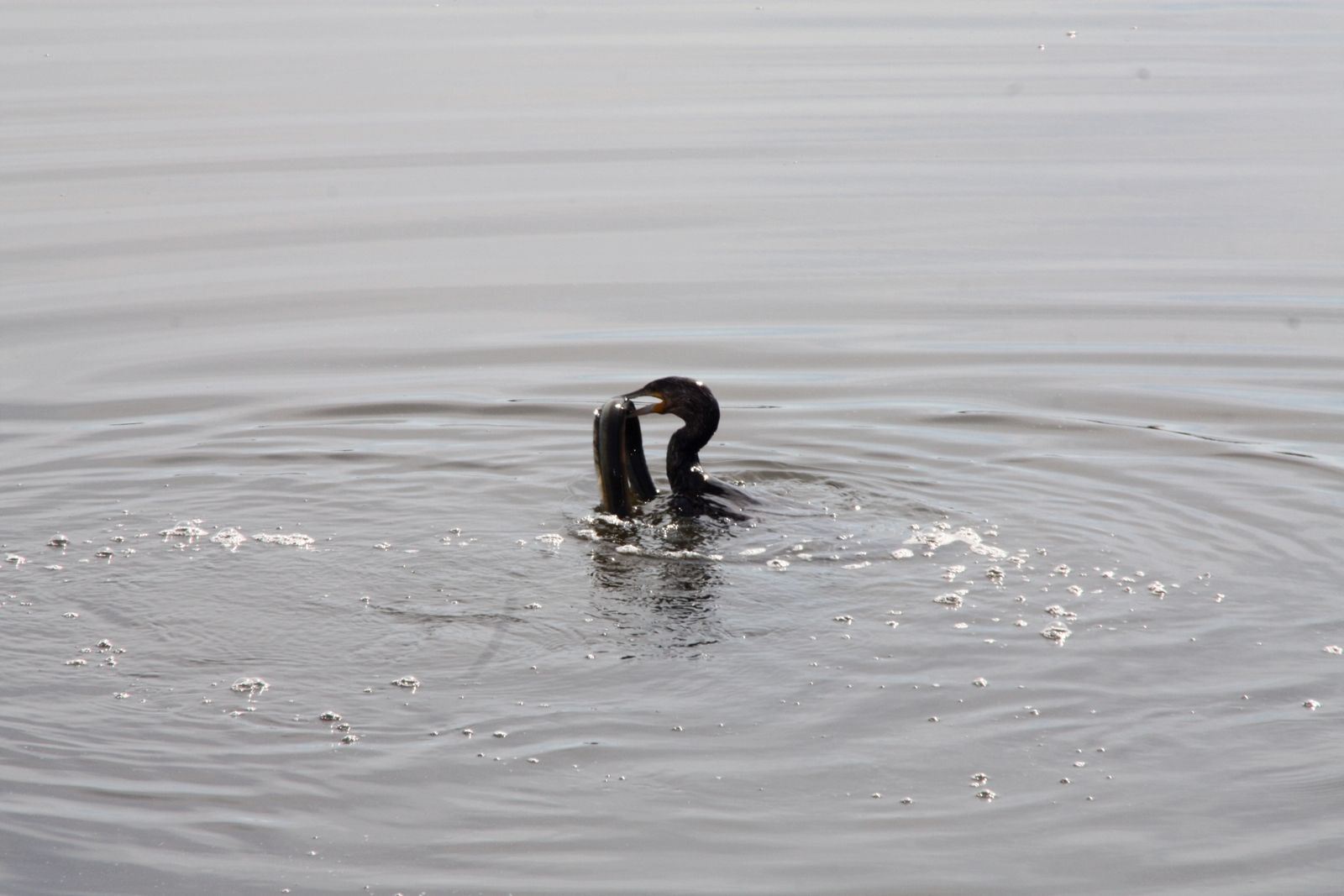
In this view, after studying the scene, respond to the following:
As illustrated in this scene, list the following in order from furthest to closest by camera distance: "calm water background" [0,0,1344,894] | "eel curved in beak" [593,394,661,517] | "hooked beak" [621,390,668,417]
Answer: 1. "hooked beak" [621,390,668,417]
2. "eel curved in beak" [593,394,661,517]
3. "calm water background" [0,0,1344,894]

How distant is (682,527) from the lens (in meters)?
8.47

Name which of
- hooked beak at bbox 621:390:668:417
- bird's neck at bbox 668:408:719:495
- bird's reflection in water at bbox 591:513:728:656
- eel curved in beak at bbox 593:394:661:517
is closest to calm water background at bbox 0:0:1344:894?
bird's reflection in water at bbox 591:513:728:656

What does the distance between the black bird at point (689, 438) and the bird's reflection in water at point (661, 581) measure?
9.7 inches

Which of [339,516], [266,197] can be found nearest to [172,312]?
[266,197]

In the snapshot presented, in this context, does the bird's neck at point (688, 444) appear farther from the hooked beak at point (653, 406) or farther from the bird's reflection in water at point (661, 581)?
the bird's reflection in water at point (661, 581)

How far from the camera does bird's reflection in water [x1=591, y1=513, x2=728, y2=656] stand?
7.15 meters

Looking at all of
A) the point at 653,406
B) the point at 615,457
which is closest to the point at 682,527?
the point at 615,457

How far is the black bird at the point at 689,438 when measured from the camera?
28.9 feet

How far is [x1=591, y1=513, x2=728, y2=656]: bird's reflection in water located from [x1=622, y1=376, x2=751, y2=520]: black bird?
247 millimetres

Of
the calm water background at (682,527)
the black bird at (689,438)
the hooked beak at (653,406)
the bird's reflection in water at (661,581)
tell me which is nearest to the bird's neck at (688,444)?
the black bird at (689,438)

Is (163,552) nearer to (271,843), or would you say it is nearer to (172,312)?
(271,843)

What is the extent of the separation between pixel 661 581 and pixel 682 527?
744mm

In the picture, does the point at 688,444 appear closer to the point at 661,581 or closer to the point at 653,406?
the point at 653,406

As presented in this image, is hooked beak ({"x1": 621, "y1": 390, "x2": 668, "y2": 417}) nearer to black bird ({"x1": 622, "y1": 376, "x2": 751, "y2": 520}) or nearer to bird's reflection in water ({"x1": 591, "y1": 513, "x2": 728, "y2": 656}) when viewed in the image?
black bird ({"x1": 622, "y1": 376, "x2": 751, "y2": 520})
